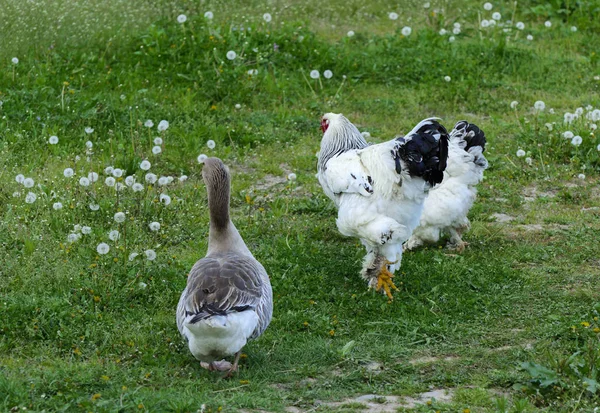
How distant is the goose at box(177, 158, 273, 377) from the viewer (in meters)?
5.73

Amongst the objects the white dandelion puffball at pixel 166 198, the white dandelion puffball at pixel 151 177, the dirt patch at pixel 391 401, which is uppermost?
the white dandelion puffball at pixel 151 177

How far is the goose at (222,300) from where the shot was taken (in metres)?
5.73

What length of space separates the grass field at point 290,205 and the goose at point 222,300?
1.01 ft

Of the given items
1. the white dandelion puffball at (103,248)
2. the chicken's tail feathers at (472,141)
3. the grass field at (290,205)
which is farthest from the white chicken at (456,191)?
the white dandelion puffball at (103,248)

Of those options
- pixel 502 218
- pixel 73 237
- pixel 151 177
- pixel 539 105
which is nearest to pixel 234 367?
pixel 73 237

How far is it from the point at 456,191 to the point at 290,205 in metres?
1.85

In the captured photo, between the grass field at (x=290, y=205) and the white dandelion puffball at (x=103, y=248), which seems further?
the white dandelion puffball at (x=103, y=248)

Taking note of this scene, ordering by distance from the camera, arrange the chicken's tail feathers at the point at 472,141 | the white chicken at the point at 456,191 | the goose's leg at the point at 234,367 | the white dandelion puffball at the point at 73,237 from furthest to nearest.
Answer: the chicken's tail feathers at the point at 472,141, the white chicken at the point at 456,191, the white dandelion puffball at the point at 73,237, the goose's leg at the point at 234,367

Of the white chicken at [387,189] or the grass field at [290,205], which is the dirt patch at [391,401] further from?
the white chicken at [387,189]

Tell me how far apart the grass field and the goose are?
0.31 m

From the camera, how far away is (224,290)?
5.96 metres

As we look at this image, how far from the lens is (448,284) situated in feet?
26.2

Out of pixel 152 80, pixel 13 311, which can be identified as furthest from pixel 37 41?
pixel 13 311

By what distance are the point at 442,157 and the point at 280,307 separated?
180 centimetres
